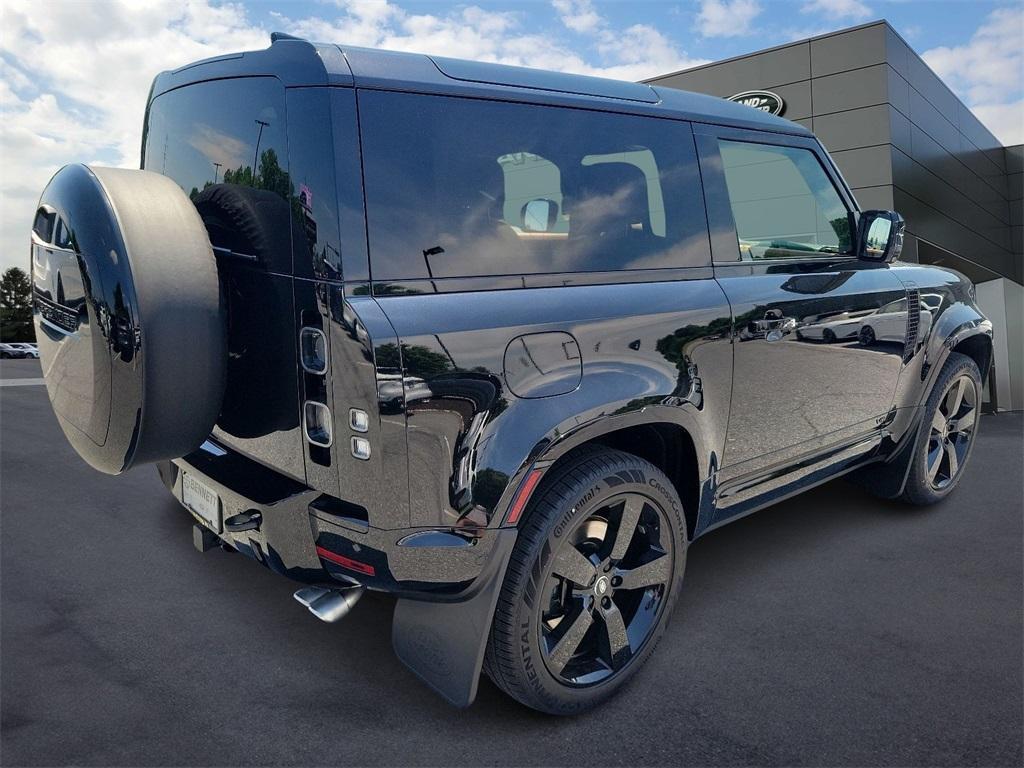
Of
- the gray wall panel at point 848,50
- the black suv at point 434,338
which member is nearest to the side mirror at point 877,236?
the black suv at point 434,338

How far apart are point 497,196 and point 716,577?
2.00 metres

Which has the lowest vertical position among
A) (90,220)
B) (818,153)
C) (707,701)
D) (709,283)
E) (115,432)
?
(707,701)

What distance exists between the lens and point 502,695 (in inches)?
94.1

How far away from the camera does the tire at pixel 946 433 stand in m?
3.93

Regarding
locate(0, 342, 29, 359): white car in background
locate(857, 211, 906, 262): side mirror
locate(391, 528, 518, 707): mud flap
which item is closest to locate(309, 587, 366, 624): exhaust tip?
locate(391, 528, 518, 707): mud flap

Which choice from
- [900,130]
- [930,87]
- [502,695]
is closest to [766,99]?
[900,130]

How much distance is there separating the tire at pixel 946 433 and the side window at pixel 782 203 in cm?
115

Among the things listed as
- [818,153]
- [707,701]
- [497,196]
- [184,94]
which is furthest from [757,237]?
[184,94]

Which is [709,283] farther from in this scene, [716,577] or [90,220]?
[90,220]

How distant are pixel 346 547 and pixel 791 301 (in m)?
1.87

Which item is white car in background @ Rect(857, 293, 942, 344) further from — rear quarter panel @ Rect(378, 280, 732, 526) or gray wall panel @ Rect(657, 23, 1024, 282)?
gray wall panel @ Rect(657, 23, 1024, 282)

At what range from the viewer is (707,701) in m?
2.34

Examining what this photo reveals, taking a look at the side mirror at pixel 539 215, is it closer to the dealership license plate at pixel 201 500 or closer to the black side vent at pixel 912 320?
the dealership license plate at pixel 201 500

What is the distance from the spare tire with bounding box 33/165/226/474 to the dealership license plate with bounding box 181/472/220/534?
10.5 inches
